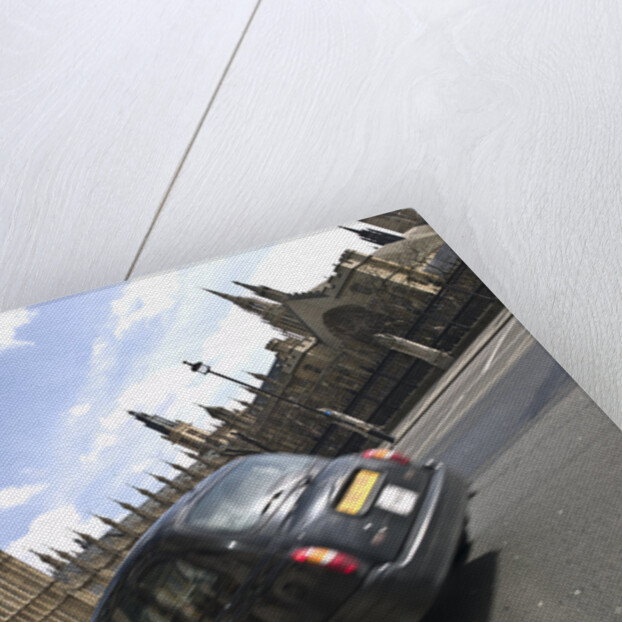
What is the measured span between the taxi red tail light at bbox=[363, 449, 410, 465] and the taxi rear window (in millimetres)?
71

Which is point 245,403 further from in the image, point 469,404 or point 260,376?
point 469,404

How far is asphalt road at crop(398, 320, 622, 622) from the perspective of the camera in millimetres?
744

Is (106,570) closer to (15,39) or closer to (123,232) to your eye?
(123,232)

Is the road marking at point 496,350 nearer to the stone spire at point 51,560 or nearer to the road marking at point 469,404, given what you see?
the road marking at point 469,404

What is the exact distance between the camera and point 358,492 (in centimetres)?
81

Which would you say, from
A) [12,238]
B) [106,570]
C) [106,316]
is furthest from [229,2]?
[106,570]

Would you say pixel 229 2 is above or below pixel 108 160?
above

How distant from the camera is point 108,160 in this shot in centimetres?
132

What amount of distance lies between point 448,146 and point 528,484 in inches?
24.6

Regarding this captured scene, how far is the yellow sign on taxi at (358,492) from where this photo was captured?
797mm

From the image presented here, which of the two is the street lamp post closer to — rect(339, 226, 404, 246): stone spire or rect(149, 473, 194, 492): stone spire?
rect(149, 473, 194, 492): stone spire

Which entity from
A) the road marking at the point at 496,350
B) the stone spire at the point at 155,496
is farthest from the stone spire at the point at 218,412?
the road marking at the point at 496,350

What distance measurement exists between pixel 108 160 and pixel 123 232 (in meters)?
0.18

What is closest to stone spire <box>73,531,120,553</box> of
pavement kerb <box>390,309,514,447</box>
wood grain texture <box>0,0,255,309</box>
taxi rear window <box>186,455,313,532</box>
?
taxi rear window <box>186,455,313,532</box>
